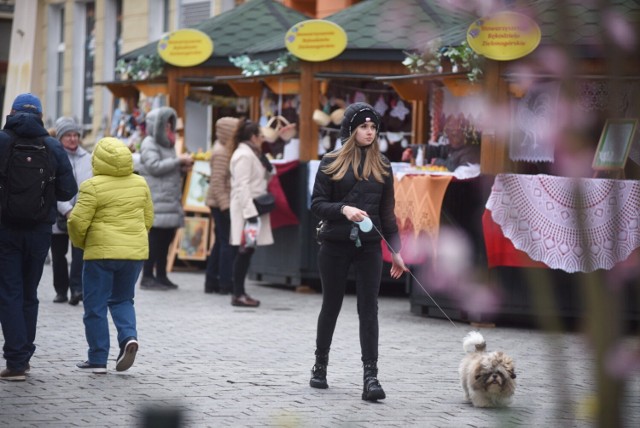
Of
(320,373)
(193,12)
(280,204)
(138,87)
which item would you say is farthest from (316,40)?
(193,12)

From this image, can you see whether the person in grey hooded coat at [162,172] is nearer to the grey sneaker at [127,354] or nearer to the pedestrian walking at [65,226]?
the pedestrian walking at [65,226]

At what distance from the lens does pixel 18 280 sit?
7.87m

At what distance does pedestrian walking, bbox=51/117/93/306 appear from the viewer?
11.9 meters

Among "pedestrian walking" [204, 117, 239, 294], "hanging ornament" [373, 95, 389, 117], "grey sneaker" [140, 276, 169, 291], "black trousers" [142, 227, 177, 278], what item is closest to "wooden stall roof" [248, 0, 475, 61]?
"hanging ornament" [373, 95, 389, 117]

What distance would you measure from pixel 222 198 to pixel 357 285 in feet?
20.1

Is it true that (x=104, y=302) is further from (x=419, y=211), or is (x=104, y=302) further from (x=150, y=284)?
(x=150, y=284)

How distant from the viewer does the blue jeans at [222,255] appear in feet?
45.2

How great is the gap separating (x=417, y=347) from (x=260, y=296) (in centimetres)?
427

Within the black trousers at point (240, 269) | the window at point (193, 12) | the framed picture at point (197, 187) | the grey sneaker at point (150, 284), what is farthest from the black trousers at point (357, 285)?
the window at point (193, 12)

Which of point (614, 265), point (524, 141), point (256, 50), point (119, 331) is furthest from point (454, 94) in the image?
point (614, 265)

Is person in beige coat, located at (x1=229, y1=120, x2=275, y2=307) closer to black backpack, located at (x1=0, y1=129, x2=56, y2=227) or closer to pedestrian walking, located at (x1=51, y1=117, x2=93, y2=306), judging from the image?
pedestrian walking, located at (x1=51, y1=117, x2=93, y2=306)

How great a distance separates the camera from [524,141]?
11.7 m

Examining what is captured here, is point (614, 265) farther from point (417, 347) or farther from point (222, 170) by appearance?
point (222, 170)

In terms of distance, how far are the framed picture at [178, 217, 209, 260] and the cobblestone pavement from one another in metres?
3.71
